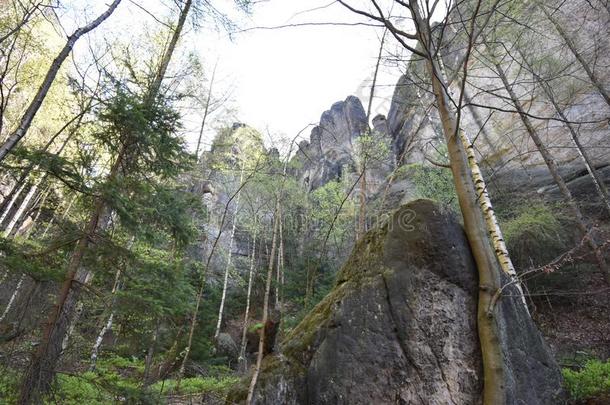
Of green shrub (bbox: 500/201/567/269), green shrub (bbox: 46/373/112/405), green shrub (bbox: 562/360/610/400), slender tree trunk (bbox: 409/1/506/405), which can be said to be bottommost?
green shrub (bbox: 46/373/112/405)

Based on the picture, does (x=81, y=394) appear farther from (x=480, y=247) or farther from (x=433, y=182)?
(x=433, y=182)

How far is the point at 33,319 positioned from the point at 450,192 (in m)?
13.1

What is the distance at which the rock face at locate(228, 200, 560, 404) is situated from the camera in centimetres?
281

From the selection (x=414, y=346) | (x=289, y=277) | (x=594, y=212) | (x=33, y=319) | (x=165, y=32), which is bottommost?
(x=414, y=346)

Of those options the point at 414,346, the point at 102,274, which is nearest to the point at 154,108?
the point at 102,274

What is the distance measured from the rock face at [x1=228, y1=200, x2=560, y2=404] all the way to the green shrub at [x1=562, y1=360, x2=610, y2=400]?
119 cm

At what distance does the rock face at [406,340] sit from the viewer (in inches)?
110

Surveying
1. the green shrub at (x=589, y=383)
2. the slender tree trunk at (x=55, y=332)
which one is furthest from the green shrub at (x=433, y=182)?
the slender tree trunk at (x=55, y=332)

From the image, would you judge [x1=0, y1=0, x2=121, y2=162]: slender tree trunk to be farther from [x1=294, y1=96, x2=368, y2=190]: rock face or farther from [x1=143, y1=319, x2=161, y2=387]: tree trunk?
[x1=294, y1=96, x2=368, y2=190]: rock face

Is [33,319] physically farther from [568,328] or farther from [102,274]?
[568,328]

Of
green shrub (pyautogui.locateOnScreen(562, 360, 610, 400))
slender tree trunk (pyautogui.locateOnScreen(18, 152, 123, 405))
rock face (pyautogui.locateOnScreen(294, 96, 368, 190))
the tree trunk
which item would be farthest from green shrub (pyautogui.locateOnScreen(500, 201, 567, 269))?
rock face (pyautogui.locateOnScreen(294, 96, 368, 190))

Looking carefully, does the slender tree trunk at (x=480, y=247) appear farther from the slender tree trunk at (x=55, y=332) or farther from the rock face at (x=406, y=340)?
the slender tree trunk at (x=55, y=332)

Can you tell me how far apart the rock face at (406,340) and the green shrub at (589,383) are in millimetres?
1191

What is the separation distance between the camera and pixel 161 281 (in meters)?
4.18
